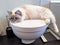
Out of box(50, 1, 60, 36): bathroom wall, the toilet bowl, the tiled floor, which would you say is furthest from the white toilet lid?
box(50, 1, 60, 36): bathroom wall

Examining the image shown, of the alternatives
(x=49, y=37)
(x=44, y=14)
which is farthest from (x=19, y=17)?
(x=49, y=37)

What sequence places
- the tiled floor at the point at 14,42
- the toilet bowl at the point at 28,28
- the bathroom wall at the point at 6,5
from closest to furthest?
the toilet bowl at the point at 28,28 < the tiled floor at the point at 14,42 < the bathroom wall at the point at 6,5

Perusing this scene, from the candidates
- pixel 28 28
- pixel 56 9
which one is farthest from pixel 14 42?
pixel 56 9

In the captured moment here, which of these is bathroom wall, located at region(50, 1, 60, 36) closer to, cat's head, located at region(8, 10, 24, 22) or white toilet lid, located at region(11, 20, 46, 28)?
white toilet lid, located at region(11, 20, 46, 28)

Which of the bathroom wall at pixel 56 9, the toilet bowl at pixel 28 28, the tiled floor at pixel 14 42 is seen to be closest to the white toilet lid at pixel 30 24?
the toilet bowl at pixel 28 28

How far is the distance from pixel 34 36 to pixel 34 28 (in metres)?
0.09

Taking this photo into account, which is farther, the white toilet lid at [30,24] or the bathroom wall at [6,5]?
the bathroom wall at [6,5]

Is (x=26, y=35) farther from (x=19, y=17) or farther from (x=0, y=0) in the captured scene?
(x=0, y=0)

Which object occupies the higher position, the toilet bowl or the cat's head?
the cat's head

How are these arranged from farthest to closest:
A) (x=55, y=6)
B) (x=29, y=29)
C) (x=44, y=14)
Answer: (x=55, y=6) < (x=44, y=14) < (x=29, y=29)

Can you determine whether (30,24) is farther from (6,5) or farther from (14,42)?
(6,5)

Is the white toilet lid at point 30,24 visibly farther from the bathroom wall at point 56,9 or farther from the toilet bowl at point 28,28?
the bathroom wall at point 56,9

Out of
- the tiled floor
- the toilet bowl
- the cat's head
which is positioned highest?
the cat's head

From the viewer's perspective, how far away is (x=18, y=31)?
1.00m
